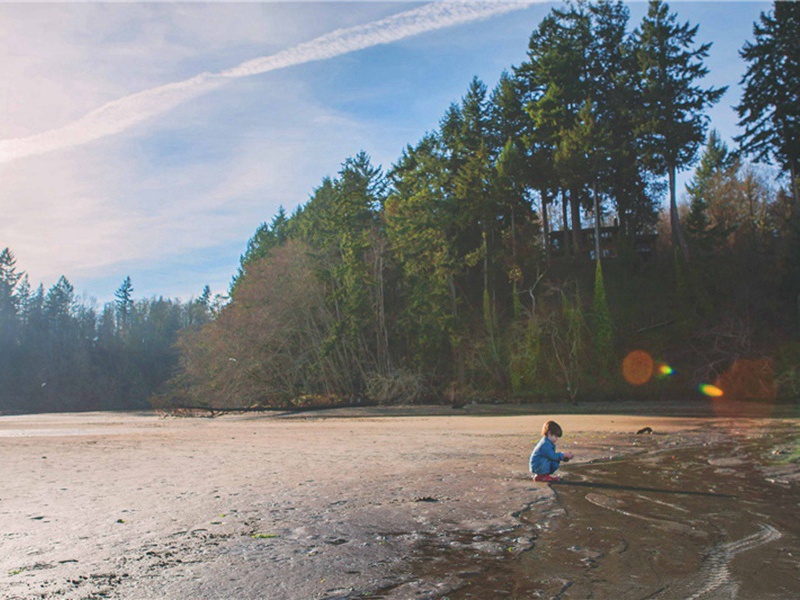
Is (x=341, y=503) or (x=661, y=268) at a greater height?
(x=661, y=268)

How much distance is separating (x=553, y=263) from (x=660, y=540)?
146 ft

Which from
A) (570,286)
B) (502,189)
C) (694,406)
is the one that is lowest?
(694,406)

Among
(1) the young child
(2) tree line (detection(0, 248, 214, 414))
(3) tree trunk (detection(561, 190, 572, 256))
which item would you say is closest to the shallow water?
(1) the young child

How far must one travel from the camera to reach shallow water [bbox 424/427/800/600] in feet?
14.5

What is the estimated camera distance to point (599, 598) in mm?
4191

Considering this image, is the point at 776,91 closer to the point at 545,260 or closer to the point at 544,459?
the point at 545,260

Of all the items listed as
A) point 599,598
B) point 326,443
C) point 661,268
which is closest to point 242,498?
point 599,598

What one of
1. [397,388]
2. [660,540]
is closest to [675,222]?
[397,388]

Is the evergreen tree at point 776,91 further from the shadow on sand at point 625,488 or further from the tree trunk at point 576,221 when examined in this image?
the shadow on sand at point 625,488

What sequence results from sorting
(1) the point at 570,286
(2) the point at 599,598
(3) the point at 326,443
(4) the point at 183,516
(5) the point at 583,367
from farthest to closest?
(1) the point at 570,286 → (5) the point at 583,367 → (3) the point at 326,443 → (4) the point at 183,516 → (2) the point at 599,598

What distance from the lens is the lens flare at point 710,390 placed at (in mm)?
36344

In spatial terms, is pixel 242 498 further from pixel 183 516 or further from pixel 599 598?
pixel 599 598

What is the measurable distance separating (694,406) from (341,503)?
2877cm

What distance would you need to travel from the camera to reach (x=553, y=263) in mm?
48906
